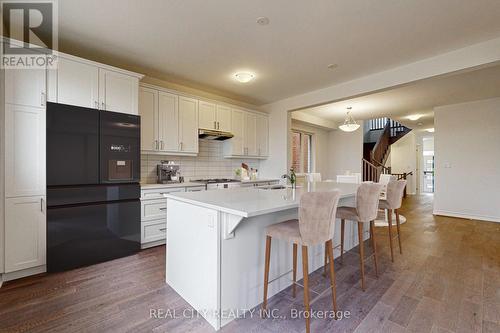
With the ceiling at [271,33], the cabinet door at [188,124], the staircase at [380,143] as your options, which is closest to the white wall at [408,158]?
the staircase at [380,143]

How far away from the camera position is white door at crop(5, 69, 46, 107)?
224 centimetres

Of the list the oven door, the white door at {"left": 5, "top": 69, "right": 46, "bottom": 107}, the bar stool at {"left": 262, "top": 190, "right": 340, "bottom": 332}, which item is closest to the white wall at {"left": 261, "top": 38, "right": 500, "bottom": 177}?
the bar stool at {"left": 262, "top": 190, "right": 340, "bottom": 332}

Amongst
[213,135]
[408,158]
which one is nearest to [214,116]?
[213,135]

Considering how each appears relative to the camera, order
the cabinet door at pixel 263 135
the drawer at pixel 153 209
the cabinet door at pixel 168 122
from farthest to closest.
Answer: the cabinet door at pixel 263 135 < the cabinet door at pixel 168 122 < the drawer at pixel 153 209

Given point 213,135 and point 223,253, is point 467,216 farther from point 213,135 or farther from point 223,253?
point 223,253

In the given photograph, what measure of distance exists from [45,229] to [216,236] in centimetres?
208

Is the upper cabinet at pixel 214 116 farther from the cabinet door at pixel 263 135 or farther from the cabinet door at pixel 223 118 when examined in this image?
the cabinet door at pixel 263 135

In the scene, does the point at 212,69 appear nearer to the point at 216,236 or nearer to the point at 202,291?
the point at 216,236

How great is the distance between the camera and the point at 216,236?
1.64 m

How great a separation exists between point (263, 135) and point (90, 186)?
3.46m

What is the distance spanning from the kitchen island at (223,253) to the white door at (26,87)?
1.79 meters

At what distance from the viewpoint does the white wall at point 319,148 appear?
723 cm

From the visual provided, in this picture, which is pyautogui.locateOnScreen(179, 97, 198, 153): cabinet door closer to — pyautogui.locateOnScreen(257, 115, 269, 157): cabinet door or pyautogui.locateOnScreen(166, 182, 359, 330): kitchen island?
pyautogui.locateOnScreen(257, 115, 269, 157): cabinet door
